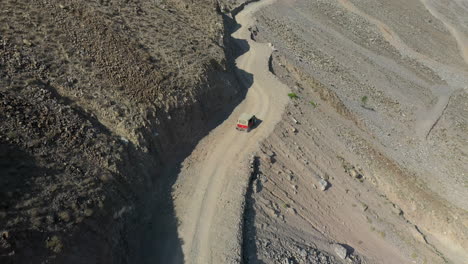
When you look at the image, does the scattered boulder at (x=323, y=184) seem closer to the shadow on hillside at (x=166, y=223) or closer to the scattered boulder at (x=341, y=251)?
the scattered boulder at (x=341, y=251)

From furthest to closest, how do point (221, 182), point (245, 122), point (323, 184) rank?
point (323, 184) < point (245, 122) < point (221, 182)

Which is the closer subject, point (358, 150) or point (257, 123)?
point (257, 123)

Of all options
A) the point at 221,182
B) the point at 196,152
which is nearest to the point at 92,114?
the point at 196,152

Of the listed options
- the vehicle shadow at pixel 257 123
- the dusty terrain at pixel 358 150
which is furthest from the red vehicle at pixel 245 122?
the dusty terrain at pixel 358 150

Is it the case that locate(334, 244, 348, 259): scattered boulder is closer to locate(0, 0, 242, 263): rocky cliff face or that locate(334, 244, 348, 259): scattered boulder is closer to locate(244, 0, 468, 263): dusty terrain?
locate(244, 0, 468, 263): dusty terrain

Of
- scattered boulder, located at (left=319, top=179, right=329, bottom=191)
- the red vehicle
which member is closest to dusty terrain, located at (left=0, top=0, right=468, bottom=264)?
scattered boulder, located at (left=319, top=179, right=329, bottom=191)

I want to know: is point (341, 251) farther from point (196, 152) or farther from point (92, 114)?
point (92, 114)

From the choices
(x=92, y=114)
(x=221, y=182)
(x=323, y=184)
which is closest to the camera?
(x=92, y=114)

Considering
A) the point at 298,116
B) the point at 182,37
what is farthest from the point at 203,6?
the point at 298,116
